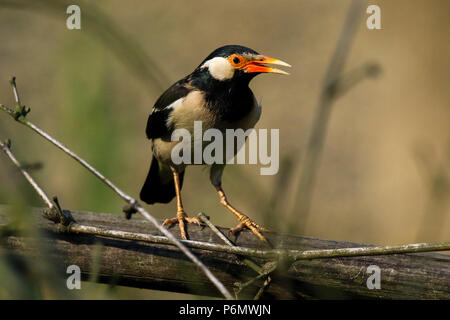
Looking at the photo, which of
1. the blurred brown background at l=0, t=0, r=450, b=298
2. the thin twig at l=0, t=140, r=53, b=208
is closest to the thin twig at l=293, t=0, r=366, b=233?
the thin twig at l=0, t=140, r=53, b=208

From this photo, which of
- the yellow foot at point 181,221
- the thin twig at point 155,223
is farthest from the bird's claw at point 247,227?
the thin twig at point 155,223

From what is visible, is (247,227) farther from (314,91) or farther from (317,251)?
(314,91)

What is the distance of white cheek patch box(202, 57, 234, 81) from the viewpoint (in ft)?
8.04

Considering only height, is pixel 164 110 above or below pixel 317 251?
above

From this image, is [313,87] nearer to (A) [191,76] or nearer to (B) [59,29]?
(B) [59,29]

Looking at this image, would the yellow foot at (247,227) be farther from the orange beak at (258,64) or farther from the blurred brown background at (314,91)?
the blurred brown background at (314,91)

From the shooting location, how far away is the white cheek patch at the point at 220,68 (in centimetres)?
245

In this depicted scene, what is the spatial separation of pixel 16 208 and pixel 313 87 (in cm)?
497

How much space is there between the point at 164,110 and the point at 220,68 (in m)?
0.32

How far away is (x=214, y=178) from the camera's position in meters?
2.76

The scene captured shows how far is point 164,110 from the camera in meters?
2.61

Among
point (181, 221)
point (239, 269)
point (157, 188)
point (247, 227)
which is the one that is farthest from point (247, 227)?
point (157, 188)

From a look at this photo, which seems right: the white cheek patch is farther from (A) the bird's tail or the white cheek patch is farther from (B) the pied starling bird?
(A) the bird's tail

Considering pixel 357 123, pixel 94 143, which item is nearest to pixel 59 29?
pixel 357 123
